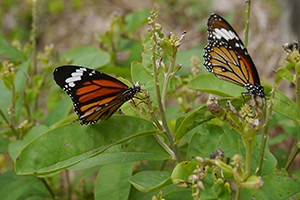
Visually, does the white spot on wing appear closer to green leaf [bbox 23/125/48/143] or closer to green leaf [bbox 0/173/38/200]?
green leaf [bbox 23/125/48/143]

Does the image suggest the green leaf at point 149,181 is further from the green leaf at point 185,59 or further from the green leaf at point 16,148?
the green leaf at point 185,59

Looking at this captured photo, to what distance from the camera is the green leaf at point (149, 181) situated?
1.12 m

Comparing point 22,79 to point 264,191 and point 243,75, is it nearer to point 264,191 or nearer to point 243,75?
point 243,75

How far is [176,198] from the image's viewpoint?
1.39 metres

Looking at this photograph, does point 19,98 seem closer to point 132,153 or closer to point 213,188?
point 132,153

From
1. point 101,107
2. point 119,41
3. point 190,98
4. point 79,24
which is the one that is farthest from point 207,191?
point 79,24

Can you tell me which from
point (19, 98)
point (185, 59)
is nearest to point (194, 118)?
point (185, 59)

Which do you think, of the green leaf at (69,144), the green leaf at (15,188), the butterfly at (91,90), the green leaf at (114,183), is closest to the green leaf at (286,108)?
the green leaf at (69,144)

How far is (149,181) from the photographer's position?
4.04 feet

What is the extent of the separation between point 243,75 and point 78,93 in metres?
1.03

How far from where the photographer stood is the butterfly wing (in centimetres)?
136

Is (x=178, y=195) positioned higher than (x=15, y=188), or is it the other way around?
(x=178, y=195)

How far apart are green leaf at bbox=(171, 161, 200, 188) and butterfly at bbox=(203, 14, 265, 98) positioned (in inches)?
25.3

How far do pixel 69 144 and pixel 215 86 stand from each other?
35.8 inches
